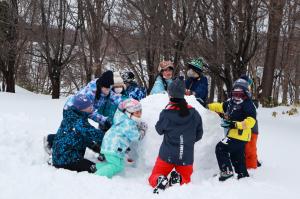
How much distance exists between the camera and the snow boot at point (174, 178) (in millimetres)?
4691

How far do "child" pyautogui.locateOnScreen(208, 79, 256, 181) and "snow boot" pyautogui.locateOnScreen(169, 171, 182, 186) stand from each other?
568mm

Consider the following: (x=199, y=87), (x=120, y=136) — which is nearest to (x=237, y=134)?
(x=199, y=87)

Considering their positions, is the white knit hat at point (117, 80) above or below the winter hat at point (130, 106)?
above

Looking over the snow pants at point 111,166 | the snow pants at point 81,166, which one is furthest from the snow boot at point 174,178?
the snow pants at point 81,166

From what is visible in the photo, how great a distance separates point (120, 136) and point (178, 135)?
84cm

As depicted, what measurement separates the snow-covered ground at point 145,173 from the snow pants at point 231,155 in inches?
7.8

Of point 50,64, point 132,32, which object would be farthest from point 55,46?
point 132,32

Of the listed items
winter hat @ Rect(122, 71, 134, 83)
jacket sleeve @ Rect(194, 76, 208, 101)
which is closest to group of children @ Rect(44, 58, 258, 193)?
jacket sleeve @ Rect(194, 76, 208, 101)

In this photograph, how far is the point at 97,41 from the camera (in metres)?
14.7

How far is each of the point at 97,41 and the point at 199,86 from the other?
8993 mm

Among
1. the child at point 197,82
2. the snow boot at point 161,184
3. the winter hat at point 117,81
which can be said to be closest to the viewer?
the snow boot at point 161,184

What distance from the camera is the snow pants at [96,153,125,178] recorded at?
5.01 metres

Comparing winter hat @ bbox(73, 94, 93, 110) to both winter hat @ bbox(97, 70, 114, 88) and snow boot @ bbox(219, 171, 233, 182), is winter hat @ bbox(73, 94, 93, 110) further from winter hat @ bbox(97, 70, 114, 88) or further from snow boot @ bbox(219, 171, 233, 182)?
snow boot @ bbox(219, 171, 233, 182)

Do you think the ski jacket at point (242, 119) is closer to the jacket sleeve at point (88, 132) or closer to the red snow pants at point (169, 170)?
the red snow pants at point (169, 170)
